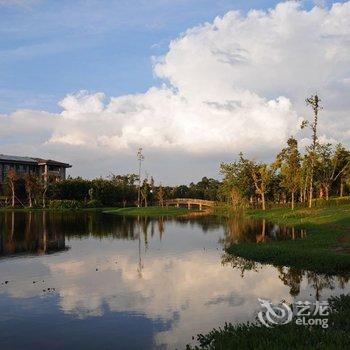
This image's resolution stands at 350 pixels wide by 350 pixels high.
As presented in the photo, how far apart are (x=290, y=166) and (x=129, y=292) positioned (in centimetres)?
5947

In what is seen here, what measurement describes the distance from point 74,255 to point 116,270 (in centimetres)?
612

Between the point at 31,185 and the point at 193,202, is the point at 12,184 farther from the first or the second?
the point at 193,202

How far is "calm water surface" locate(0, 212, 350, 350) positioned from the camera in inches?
530

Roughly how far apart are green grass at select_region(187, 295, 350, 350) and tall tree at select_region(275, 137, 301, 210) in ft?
199

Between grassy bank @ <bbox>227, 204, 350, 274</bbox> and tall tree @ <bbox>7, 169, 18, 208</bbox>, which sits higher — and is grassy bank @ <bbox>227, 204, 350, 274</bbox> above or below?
below

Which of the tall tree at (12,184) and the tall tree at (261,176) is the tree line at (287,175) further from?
Answer: the tall tree at (12,184)

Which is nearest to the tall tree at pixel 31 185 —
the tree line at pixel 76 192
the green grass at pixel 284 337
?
the tree line at pixel 76 192

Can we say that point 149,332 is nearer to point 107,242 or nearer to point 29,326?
point 29,326

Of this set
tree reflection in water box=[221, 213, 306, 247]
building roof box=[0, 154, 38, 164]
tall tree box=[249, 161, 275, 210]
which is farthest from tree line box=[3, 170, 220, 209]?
tree reflection in water box=[221, 213, 306, 247]

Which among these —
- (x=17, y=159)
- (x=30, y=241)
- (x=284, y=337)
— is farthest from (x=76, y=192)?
(x=284, y=337)

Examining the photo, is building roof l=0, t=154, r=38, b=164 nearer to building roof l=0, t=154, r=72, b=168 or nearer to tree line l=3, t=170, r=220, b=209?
building roof l=0, t=154, r=72, b=168

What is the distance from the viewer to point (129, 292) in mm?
18672

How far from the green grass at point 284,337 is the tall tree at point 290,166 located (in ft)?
199

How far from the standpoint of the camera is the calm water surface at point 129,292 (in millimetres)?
13453
